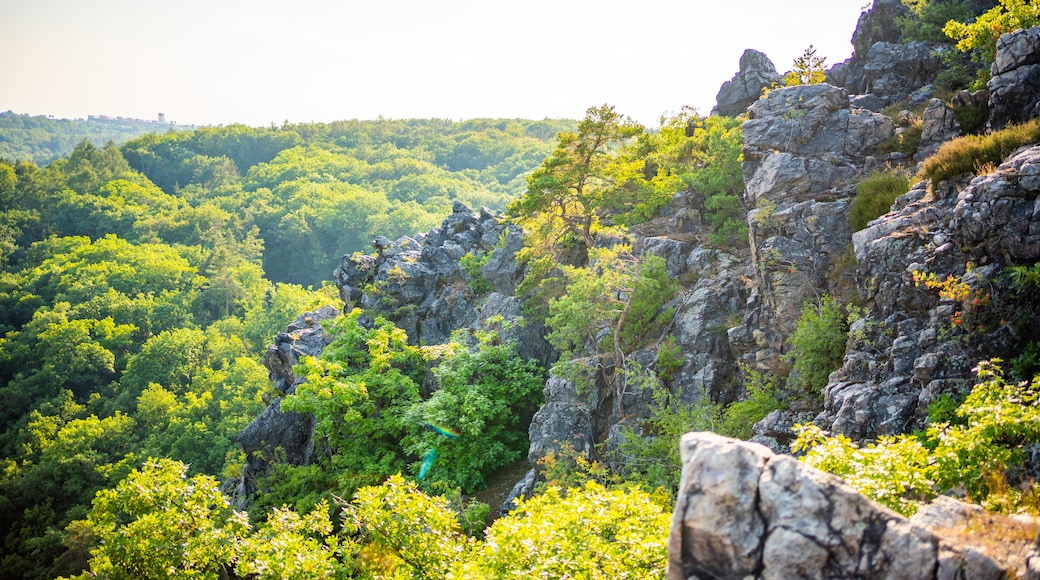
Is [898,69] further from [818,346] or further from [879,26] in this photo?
[818,346]

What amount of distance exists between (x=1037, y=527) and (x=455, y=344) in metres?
21.3

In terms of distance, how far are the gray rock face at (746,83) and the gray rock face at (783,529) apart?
29.4 meters

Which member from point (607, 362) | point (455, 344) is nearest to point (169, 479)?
point (455, 344)

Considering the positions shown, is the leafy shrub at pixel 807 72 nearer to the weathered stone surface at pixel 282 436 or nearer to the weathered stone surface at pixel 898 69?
the weathered stone surface at pixel 898 69

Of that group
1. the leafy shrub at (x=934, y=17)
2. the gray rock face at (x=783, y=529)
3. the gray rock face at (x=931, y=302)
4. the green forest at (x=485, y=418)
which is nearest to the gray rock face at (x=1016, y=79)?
the green forest at (x=485, y=418)

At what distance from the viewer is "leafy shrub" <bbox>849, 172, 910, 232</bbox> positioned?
626 inches

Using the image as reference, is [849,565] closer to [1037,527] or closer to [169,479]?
[1037,527]

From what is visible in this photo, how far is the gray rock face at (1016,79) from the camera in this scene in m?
14.2

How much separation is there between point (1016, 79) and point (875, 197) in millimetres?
3815

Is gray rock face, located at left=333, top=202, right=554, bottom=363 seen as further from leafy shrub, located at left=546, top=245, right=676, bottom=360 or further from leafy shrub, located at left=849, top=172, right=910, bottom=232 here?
leafy shrub, located at left=849, top=172, right=910, bottom=232

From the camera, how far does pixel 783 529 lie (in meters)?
5.88

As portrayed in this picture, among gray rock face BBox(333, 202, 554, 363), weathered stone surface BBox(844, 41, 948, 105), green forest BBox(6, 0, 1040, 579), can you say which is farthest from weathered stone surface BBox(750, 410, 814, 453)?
weathered stone surface BBox(844, 41, 948, 105)

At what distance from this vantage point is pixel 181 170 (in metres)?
149

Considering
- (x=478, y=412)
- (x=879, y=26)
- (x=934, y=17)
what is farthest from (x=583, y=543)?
(x=879, y=26)
